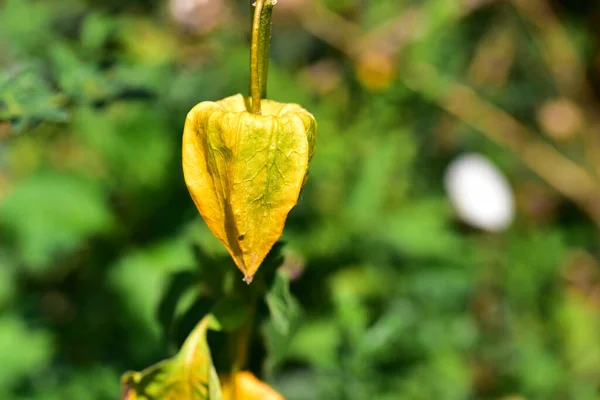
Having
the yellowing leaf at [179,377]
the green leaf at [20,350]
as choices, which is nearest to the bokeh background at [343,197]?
the green leaf at [20,350]

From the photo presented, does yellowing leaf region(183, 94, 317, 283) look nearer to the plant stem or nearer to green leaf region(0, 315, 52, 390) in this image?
the plant stem

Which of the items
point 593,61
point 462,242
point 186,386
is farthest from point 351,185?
point 593,61

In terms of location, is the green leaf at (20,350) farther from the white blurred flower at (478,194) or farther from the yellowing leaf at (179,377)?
the white blurred flower at (478,194)

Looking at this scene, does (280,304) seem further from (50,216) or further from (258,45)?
(50,216)

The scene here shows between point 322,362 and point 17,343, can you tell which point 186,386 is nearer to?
point 322,362

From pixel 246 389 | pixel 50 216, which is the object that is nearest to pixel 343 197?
pixel 50 216

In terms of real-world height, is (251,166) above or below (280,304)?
above

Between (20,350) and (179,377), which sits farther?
(20,350)
